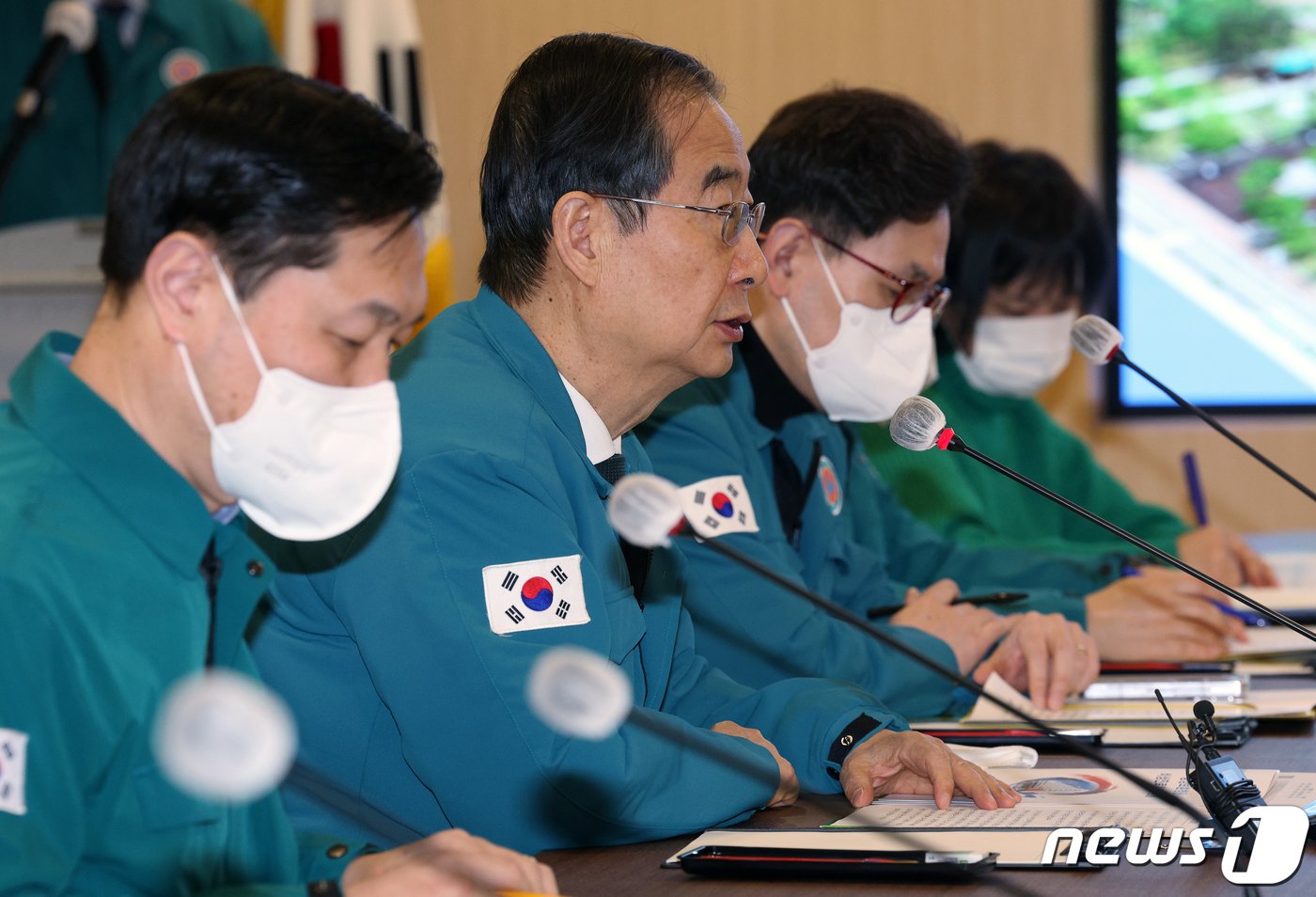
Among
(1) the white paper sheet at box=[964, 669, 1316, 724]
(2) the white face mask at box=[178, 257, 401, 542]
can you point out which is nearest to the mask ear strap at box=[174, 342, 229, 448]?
(2) the white face mask at box=[178, 257, 401, 542]

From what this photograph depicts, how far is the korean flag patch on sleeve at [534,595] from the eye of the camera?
129cm

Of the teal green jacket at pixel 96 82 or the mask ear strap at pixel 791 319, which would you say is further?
the teal green jacket at pixel 96 82

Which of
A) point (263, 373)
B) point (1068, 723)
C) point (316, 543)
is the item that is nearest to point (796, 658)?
point (1068, 723)

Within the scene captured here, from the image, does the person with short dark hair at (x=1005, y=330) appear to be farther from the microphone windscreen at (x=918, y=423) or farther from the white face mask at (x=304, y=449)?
the white face mask at (x=304, y=449)

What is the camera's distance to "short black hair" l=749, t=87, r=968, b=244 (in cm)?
212

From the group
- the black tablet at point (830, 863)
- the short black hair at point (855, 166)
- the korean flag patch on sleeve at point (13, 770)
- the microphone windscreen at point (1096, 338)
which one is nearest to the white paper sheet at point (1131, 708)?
the microphone windscreen at point (1096, 338)

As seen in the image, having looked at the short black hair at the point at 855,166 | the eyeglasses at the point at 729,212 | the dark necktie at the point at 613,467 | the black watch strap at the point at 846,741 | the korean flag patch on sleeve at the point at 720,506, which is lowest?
the black watch strap at the point at 846,741

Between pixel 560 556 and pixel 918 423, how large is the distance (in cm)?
40

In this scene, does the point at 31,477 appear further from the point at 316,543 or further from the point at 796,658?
the point at 796,658

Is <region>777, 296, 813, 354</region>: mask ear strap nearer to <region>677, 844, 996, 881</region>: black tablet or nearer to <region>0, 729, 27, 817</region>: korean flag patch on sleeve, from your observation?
<region>677, 844, 996, 881</region>: black tablet

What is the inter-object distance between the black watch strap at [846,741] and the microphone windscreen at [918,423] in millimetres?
284

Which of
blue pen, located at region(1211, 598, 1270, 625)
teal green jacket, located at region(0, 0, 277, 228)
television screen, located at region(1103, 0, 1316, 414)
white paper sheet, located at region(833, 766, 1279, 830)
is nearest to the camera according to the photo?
white paper sheet, located at region(833, 766, 1279, 830)

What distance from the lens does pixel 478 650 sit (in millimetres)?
1260

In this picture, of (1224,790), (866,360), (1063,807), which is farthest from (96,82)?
(1224,790)
